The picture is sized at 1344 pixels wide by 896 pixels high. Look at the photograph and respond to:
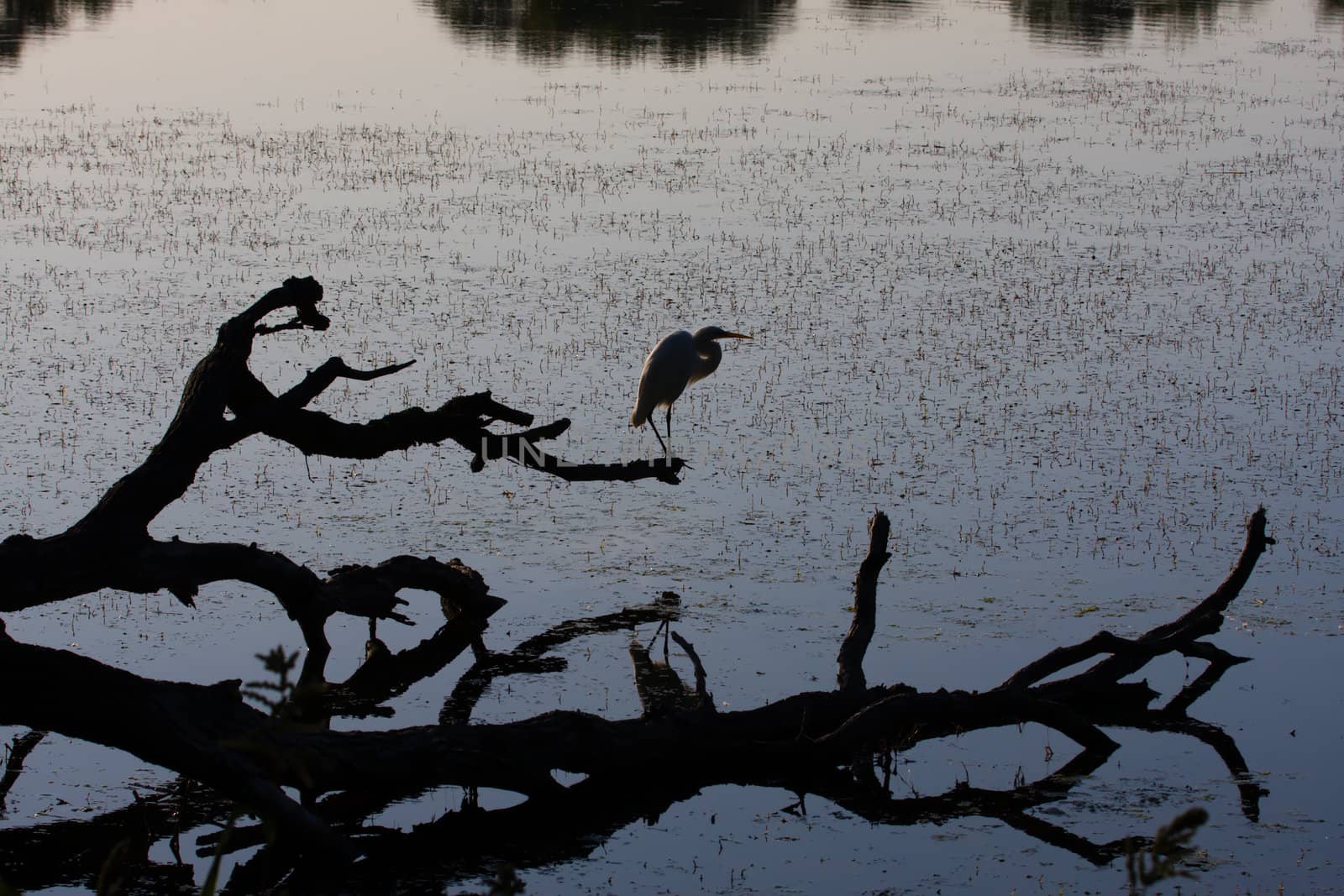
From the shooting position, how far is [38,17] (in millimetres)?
41469

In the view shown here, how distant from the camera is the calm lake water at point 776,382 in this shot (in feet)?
25.5

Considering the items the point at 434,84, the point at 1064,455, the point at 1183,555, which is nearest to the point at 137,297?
the point at 1064,455

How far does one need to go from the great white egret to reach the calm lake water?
0.51 metres

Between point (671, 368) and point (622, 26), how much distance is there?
30457 millimetres

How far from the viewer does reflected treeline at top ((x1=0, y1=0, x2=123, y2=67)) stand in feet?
122

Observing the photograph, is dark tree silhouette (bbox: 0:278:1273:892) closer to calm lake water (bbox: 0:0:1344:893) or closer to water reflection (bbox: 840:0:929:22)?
calm lake water (bbox: 0:0:1344:893)

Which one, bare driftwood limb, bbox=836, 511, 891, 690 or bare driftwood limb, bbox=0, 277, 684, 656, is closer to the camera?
bare driftwood limb, bbox=0, 277, 684, 656

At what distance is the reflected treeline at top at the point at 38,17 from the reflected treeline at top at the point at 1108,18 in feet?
A: 77.9

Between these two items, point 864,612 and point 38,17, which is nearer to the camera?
point 864,612

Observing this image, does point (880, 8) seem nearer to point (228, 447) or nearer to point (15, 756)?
point (228, 447)

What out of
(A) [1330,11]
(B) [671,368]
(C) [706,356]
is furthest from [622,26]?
(B) [671,368]

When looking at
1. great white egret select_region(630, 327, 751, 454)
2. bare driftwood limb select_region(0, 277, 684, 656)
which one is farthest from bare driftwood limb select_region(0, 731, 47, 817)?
great white egret select_region(630, 327, 751, 454)

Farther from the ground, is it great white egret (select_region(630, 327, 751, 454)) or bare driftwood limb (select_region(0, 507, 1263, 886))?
great white egret (select_region(630, 327, 751, 454))

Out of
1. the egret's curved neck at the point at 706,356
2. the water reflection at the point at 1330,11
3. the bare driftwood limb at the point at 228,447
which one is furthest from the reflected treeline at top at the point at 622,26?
the bare driftwood limb at the point at 228,447
